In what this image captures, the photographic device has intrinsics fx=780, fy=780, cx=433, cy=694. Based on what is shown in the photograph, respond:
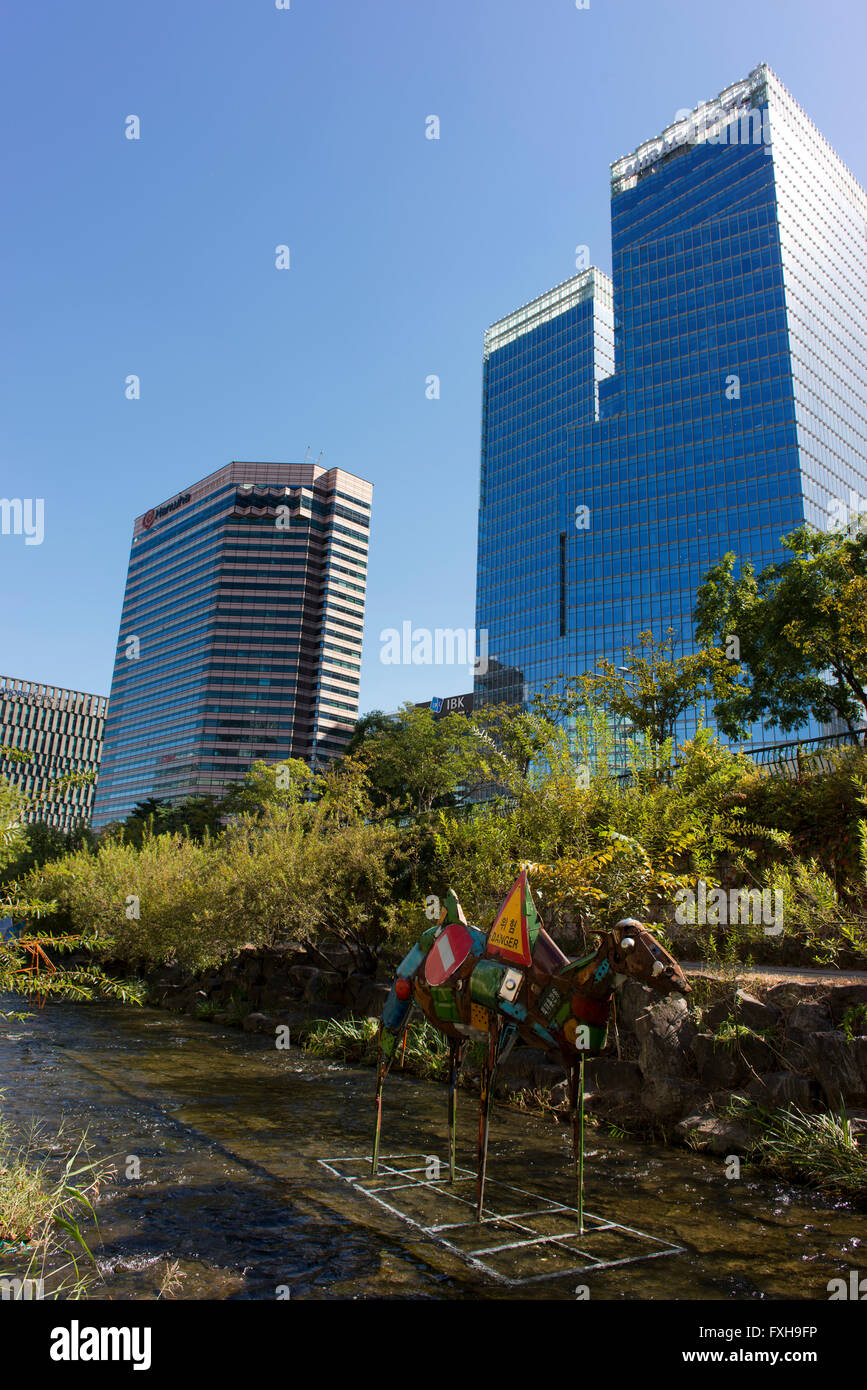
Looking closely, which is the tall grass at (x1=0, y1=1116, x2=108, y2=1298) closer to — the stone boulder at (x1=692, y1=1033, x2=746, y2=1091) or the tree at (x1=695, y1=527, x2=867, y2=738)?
the stone boulder at (x1=692, y1=1033, x2=746, y2=1091)

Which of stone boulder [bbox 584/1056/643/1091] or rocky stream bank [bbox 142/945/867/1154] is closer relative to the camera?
rocky stream bank [bbox 142/945/867/1154]

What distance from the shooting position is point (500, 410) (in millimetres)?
126500

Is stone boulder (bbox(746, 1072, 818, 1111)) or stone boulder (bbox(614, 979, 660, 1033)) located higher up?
stone boulder (bbox(614, 979, 660, 1033))

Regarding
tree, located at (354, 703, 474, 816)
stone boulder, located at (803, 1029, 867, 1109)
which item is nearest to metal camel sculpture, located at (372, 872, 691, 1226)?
stone boulder, located at (803, 1029, 867, 1109)

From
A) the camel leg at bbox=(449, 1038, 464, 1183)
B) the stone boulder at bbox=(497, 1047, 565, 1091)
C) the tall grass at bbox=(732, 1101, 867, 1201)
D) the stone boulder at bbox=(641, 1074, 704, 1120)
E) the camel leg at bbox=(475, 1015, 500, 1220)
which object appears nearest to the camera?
the camel leg at bbox=(475, 1015, 500, 1220)

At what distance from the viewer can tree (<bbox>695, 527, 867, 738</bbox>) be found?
19.3 m

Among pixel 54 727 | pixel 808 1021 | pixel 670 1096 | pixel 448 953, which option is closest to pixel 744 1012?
pixel 808 1021

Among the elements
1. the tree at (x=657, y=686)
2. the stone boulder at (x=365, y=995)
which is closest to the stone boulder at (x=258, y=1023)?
the stone boulder at (x=365, y=995)

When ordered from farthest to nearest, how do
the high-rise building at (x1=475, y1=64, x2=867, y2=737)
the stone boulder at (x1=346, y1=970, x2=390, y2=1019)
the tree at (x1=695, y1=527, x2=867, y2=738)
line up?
the high-rise building at (x1=475, y1=64, x2=867, y2=737) < the tree at (x1=695, y1=527, x2=867, y2=738) < the stone boulder at (x1=346, y1=970, x2=390, y2=1019)

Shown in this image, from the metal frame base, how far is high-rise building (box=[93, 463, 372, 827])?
13389cm

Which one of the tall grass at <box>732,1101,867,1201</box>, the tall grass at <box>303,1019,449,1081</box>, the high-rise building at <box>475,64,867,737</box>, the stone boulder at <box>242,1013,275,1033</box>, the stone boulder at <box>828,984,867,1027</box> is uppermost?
the high-rise building at <box>475,64,867,737</box>
